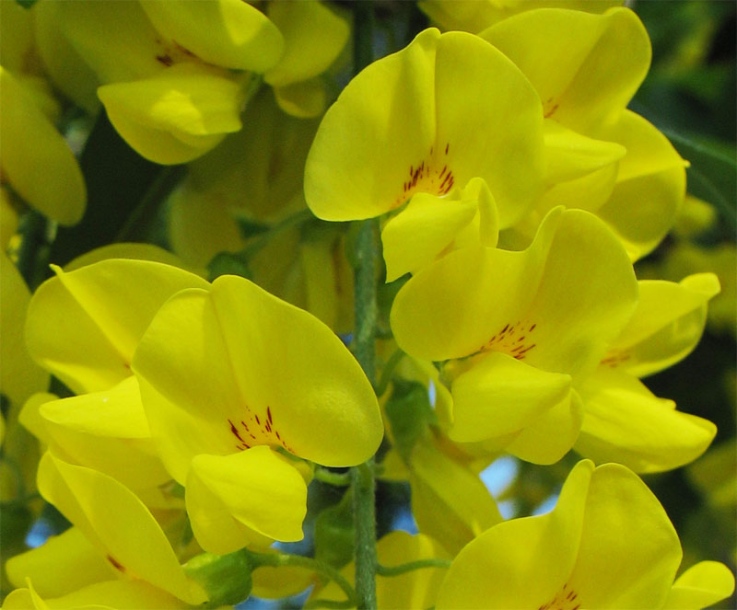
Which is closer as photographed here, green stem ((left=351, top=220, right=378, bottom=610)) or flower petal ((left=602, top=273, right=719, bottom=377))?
green stem ((left=351, top=220, right=378, bottom=610))

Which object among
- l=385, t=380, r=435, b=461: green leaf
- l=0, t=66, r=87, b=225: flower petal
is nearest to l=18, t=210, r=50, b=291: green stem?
l=0, t=66, r=87, b=225: flower petal

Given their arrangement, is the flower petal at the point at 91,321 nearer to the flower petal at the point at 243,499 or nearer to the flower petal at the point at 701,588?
the flower petal at the point at 243,499

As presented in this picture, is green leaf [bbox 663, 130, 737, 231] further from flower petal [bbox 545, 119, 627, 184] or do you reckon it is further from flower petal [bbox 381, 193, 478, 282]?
flower petal [bbox 381, 193, 478, 282]

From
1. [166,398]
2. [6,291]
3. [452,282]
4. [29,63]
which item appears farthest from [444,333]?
[29,63]

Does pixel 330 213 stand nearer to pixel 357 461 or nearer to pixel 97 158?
pixel 357 461

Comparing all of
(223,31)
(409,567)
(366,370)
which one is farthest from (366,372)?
(223,31)

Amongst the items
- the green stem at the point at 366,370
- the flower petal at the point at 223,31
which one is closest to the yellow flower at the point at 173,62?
the flower petal at the point at 223,31
